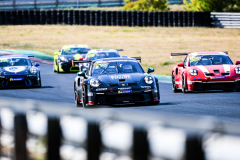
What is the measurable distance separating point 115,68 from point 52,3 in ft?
184

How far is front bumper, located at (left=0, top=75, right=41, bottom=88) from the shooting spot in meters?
18.0

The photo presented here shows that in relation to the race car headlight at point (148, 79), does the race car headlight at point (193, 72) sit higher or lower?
lower

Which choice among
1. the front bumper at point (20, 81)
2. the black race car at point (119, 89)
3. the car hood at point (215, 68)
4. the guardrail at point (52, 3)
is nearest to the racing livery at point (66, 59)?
the front bumper at point (20, 81)

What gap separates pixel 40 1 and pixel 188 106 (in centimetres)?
5666

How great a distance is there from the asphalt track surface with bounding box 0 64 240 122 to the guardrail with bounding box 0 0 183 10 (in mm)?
43876

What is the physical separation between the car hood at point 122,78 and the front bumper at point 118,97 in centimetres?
29

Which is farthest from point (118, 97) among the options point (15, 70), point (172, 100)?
point (15, 70)

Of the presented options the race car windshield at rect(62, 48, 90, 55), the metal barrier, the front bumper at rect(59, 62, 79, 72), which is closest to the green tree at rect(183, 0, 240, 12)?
the metal barrier

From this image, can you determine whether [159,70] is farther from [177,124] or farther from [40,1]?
[40,1]

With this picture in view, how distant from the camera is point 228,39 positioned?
135 ft

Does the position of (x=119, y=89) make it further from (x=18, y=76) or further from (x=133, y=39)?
(x=133, y=39)

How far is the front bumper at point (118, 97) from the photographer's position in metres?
11.2

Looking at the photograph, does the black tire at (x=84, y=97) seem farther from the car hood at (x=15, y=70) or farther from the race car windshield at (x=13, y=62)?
the race car windshield at (x=13, y=62)

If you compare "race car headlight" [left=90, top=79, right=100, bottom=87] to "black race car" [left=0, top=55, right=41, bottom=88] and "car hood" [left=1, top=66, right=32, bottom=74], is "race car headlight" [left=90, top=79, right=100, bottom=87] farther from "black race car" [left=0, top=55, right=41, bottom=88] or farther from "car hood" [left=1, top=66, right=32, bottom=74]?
"car hood" [left=1, top=66, right=32, bottom=74]
